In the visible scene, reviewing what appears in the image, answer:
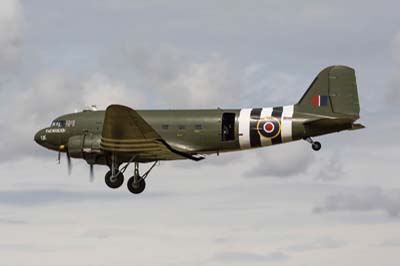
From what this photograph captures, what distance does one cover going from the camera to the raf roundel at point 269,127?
135 ft

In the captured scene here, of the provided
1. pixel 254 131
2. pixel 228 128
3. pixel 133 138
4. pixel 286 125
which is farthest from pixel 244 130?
pixel 133 138

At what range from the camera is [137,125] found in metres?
39.4

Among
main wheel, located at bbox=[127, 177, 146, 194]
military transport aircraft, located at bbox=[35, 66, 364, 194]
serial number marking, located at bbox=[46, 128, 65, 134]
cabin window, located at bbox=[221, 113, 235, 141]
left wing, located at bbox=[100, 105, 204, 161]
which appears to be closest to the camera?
left wing, located at bbox=[100, 105, 204, 161]

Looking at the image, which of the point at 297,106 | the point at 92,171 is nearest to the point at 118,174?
the point at 92,171

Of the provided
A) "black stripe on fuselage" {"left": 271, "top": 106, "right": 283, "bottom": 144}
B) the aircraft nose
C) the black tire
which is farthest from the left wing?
the black tire

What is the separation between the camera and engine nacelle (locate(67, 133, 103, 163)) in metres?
41.3

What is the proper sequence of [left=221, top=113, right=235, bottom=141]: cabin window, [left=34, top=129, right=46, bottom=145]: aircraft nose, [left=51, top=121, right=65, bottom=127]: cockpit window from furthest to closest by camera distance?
[left=34, top=129, right=46, bottom=145]: aircraft nose < [left=51, top=121, right=65, bottom=127]: cockpit window < [left=221, top=113, right=235, bottom=141]: cabin window

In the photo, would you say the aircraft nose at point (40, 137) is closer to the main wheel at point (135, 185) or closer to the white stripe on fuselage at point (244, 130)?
the main wheel at point (135, 185)

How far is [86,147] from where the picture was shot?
41.5 m

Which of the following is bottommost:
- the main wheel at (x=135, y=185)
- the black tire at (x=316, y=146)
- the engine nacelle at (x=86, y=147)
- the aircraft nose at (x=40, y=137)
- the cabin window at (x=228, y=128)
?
the main wheel at (x=135, y=185)

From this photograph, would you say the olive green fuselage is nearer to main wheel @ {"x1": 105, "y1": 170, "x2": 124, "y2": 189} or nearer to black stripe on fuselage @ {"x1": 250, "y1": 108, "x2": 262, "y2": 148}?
black stripe on fuselage @ {"x1": 250, "y1": 108, "x2": 262, "y2": 148}

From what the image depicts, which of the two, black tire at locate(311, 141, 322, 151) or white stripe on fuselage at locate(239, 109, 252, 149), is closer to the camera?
black tire at locate(311, 141, 322, 151)

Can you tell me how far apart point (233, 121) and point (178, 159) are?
3.23 meters

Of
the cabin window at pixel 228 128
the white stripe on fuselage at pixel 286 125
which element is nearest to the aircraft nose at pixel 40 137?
the cabin window at pixel 228 128
